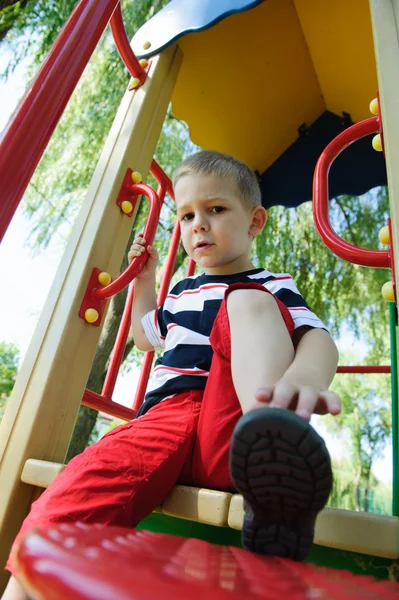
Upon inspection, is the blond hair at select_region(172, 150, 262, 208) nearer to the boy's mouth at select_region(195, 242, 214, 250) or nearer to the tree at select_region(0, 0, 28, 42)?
the boy's mouth at select_region(195, 242, 214, 250)

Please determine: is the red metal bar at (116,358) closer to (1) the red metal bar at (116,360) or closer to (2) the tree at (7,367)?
(1) the red metal bar at (116,360)

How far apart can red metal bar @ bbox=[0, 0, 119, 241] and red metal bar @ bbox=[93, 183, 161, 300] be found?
1.32 ft

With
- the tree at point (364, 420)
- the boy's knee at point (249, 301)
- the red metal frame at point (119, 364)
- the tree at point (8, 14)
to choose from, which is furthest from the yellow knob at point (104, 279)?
the tree at point (364, 420)

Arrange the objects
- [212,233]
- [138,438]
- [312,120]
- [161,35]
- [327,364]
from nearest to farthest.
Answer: [327,364], [138,438], [212,233], [161,35], [312,120]

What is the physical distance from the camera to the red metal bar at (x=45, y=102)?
606 millimetres

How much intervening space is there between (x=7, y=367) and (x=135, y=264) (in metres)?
8.23

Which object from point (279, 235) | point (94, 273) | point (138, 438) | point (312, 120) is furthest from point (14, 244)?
point (138, 438)

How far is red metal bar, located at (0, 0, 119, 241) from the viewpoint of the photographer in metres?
0.61

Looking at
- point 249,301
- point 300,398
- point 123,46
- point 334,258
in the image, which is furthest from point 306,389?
point 334,258

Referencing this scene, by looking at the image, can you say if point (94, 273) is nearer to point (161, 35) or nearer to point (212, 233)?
point (212, 233)

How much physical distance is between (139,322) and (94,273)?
0.15 m

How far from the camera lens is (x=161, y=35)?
1.43 metres

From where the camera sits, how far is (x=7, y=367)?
8.55m

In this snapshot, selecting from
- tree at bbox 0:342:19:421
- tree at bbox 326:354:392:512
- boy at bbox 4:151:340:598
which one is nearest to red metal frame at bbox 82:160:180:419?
boy at bbox 4:151:340:598
